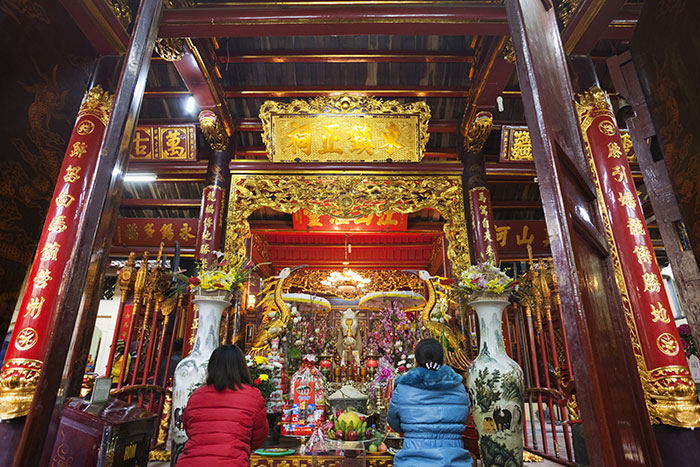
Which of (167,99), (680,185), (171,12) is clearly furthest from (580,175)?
(167,99)

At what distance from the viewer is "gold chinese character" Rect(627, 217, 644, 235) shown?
238 centimetres

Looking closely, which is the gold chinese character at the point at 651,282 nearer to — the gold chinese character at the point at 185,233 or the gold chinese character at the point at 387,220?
the gold chinese character at the point at 387,220

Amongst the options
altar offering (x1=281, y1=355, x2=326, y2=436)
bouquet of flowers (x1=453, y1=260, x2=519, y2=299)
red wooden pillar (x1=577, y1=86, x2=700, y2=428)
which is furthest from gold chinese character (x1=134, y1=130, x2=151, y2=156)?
red wooden pillar (x1=577, y1=86, x2=700, y2=428)

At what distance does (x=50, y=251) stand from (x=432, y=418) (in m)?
2.49

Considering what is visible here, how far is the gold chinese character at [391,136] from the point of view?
420 centimetres

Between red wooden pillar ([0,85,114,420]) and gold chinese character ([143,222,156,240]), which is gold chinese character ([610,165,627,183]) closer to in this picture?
red wooden pillar ([0,85,114,420])

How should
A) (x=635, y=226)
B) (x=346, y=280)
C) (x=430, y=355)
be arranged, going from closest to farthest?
(x=430, y=355)
(x=635, y=226)
(x=346, y=280)

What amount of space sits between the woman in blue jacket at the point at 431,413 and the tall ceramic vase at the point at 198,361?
130 cm

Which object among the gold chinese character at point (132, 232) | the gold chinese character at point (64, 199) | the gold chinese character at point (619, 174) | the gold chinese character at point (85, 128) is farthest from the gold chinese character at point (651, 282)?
the gold chinese character at point (132, 232)

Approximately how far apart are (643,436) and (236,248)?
361 centimetres

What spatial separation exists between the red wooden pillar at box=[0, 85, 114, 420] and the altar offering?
1.44 m

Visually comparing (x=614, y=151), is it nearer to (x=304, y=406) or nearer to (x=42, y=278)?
(x=304, y=406)

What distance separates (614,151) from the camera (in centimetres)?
262

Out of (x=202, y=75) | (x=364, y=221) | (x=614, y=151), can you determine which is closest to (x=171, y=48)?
(x=202, y=75)
